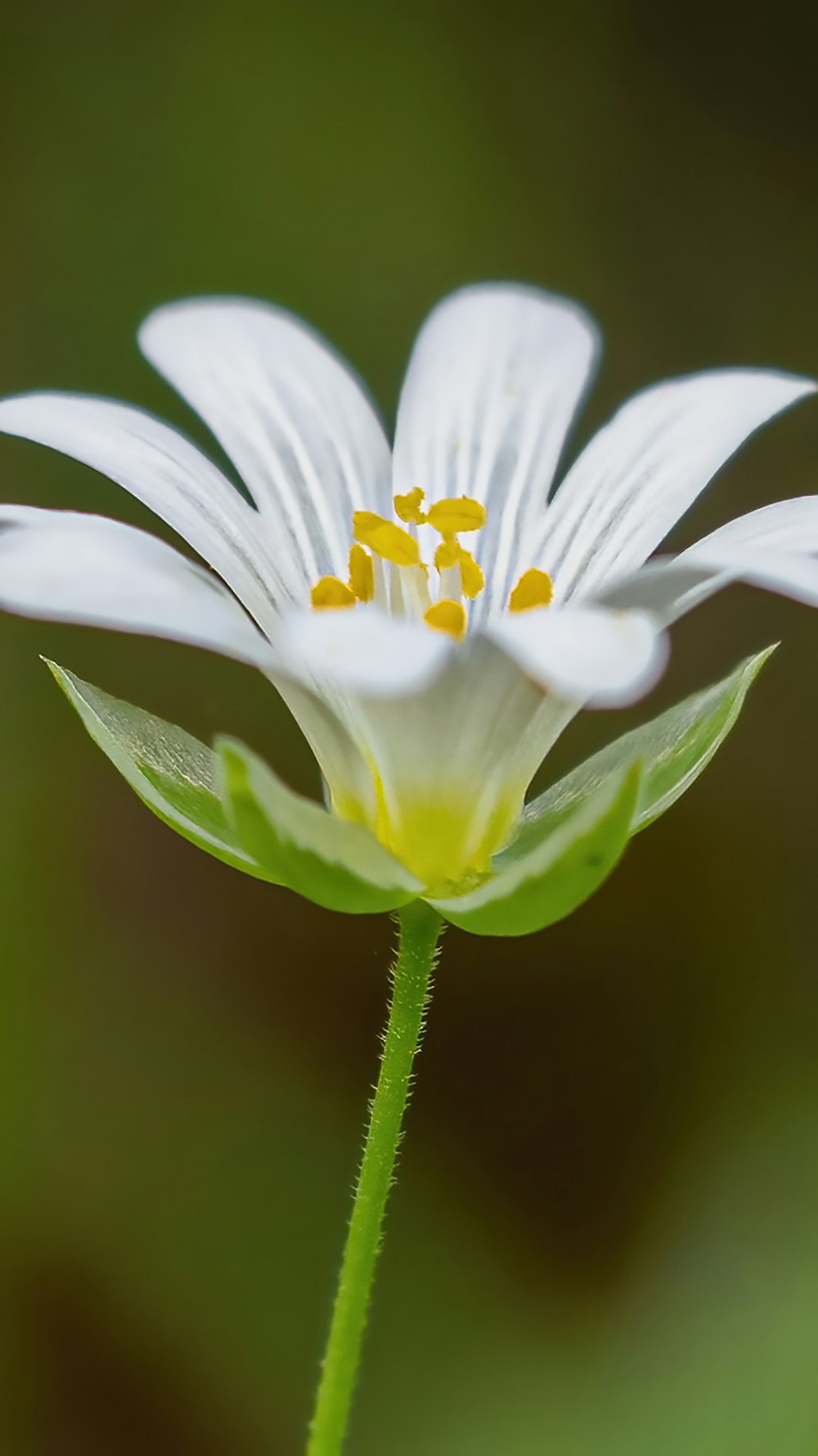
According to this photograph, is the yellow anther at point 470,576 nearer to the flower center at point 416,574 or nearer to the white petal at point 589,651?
the flower center at point 416,574

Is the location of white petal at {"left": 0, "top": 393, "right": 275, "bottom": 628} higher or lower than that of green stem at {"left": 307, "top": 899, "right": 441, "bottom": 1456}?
higher

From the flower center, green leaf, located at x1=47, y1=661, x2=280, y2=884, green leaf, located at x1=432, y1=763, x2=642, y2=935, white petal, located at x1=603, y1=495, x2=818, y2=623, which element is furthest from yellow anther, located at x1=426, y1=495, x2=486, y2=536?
green leaf, located at x1=432, y1=763, x2=642, y2=935

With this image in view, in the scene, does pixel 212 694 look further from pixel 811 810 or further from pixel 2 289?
pixel 811 810

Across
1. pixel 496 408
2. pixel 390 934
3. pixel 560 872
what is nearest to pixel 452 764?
pixel 560 872

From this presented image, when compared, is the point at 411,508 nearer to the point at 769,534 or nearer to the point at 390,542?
the point at 390,542

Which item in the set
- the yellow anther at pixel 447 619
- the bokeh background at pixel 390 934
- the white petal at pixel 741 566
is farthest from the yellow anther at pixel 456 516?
the bokeh background at pixel 390 934

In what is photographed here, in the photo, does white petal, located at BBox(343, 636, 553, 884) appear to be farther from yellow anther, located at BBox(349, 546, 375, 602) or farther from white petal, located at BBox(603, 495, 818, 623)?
yellow anther, located at BBox(349, 546, 375, 602)

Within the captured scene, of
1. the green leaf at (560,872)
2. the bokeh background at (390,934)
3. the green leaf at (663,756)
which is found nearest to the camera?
the green leaf at (560,872)
